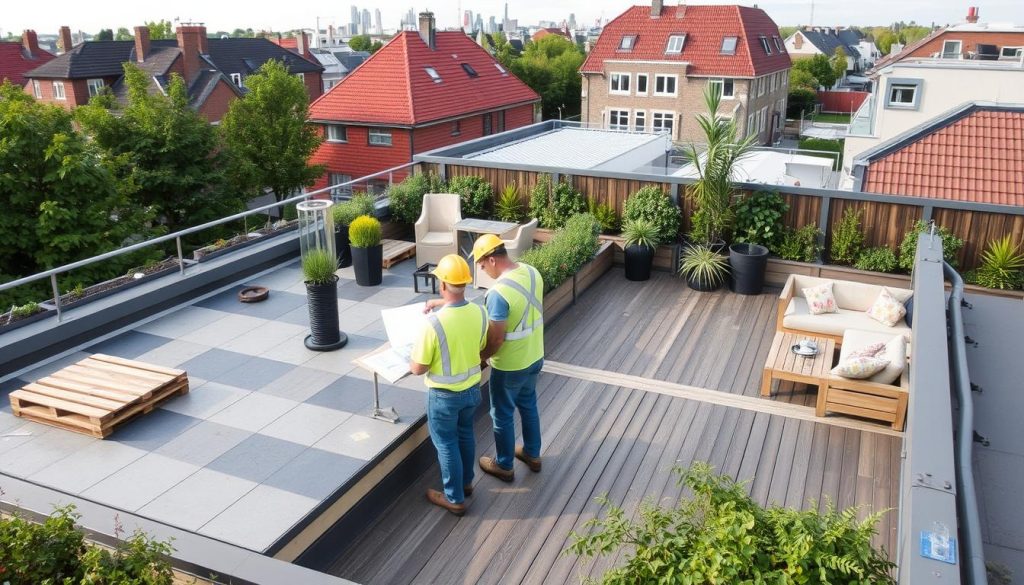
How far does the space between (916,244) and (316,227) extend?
6846 mm

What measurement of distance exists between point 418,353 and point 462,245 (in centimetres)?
598

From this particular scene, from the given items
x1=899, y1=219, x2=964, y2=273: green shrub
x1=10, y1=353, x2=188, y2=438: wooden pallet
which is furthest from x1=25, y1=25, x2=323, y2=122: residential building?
x1=899, y1=219, x2=964, y2=273: green shrub

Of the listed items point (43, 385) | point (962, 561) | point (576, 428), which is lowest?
point (576, 428)

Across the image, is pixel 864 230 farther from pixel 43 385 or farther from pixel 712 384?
pixel 43 385

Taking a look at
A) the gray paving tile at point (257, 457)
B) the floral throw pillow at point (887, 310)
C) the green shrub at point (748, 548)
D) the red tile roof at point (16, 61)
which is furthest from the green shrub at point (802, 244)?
the red tile roof at point (16, 61)

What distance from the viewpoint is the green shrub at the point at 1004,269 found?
8.61m

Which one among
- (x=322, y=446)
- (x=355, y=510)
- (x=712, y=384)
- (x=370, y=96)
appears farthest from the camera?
(x=370, y=96)

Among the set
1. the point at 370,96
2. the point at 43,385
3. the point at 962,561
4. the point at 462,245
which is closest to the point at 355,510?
the point at 43,385

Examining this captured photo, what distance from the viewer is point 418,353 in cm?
452

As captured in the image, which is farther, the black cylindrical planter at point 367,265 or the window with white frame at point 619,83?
the window with white frame at point 619,83

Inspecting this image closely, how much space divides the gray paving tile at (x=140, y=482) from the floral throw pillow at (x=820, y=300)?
19.8 ft

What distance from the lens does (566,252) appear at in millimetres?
8883

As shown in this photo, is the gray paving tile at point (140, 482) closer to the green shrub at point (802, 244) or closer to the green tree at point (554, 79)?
the green shrub at point (802, 244)

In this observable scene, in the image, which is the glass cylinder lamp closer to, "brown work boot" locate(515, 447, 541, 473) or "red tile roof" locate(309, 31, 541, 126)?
"brown work boot" locate(515, 447, 541, 473)
